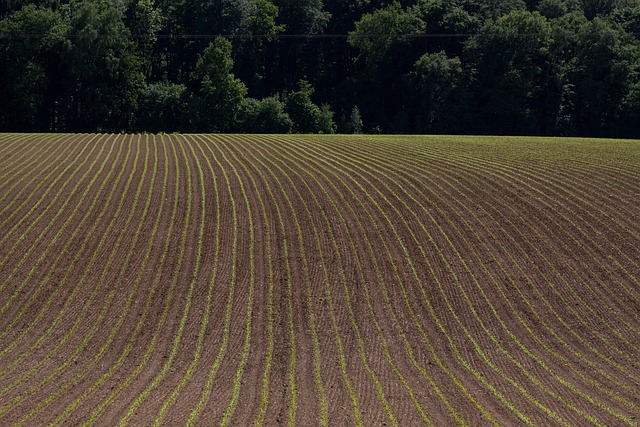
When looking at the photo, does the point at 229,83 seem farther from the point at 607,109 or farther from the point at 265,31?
the point at 607,109

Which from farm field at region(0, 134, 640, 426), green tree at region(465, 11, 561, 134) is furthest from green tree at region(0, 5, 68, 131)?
green tree at region(465, 11, 561, 134)

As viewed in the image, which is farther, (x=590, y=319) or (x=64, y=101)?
(x=64, y=101)

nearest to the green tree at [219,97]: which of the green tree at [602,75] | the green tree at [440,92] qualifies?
the green tree at [440,92]

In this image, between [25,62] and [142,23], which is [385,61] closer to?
[142,23]

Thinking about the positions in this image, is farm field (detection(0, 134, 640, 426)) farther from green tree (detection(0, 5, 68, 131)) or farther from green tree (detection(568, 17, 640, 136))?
green tree (detection(568, 17, 640, 136))

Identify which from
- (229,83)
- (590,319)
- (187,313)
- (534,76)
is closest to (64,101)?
(229,83)

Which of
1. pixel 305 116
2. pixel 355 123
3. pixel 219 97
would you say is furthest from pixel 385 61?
pixel 219 97
